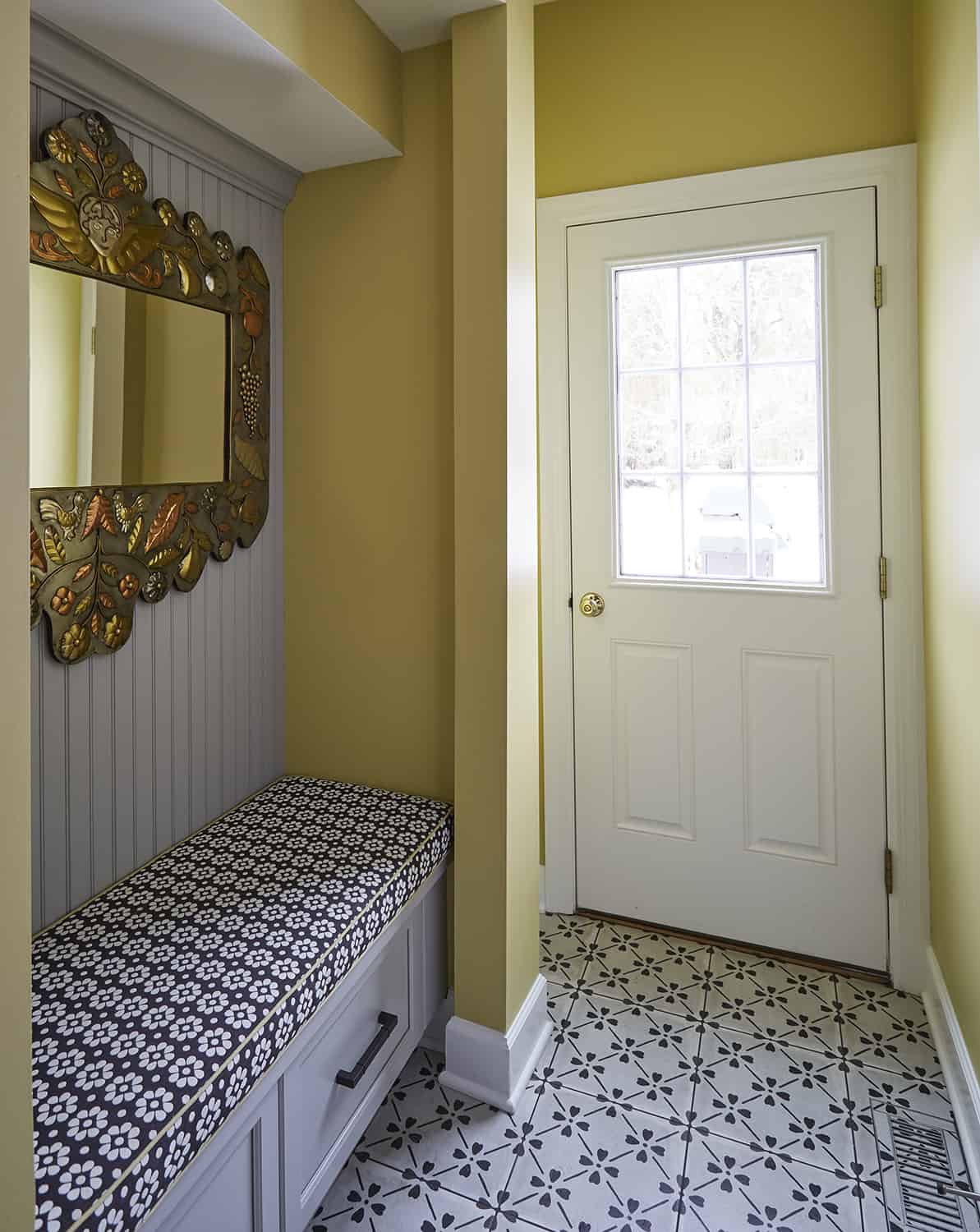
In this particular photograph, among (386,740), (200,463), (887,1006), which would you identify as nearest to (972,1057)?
(887,1006)

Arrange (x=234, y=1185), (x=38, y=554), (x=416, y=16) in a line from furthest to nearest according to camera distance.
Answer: (x=416, y=16) → (x=38, y=554) → (x=234, y=1185)

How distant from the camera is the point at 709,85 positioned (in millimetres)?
2203

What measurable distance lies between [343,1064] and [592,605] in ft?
4.76

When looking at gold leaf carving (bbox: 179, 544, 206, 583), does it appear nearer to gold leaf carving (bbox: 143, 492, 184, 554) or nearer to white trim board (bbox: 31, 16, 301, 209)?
gold leaf carving (bbox: 143, 492, 184, 554)

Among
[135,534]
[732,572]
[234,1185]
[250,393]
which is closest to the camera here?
[234,1185]

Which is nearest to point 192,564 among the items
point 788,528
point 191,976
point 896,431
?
point 191,976

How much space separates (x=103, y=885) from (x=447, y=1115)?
88 cm

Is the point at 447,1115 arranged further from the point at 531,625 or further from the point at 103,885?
the point at 531,625

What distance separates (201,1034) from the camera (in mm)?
1113

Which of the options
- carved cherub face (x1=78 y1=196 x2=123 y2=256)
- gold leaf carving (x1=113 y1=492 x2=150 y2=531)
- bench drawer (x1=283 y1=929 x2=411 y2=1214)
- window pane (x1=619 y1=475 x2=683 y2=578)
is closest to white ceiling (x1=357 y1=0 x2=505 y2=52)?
carved cherub face (x1=78 y1=196 x2=123 y2=256)

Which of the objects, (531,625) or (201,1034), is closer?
(201,1034)

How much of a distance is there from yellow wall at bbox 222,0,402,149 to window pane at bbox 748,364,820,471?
1145 mm

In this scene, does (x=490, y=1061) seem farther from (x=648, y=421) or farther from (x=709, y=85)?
(x=709, y=85)

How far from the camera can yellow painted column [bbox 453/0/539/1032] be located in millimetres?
1665
